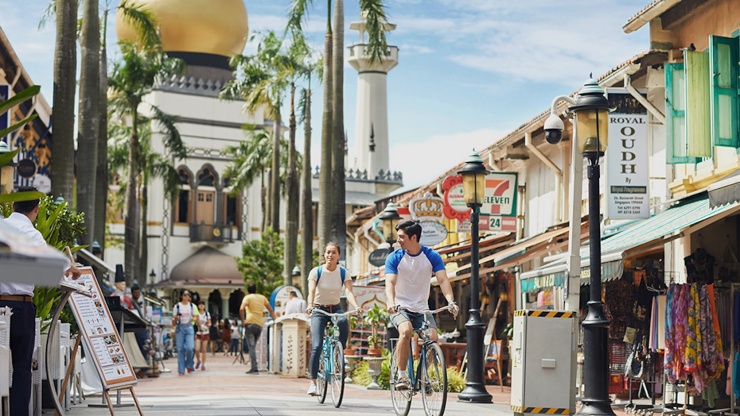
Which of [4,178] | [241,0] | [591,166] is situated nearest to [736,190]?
[591,166]

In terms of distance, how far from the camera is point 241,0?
67625mm

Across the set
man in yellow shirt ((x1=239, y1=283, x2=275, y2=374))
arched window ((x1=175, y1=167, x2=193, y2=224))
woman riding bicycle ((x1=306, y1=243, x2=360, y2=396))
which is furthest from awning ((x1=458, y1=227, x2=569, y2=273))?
arched window ((x1=175, y1=167, x2=193, y2=224))

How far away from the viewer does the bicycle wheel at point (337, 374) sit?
523 inches

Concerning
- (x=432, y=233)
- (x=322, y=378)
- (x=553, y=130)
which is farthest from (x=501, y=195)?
(x=322, y=378)

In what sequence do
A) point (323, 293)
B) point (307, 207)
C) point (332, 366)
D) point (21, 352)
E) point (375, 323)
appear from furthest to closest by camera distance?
point (307, 207) < point (375, 323) < point (323, 293) < point (332, 366) < point (21, 352)

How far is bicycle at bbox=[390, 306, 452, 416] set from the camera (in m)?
10.8

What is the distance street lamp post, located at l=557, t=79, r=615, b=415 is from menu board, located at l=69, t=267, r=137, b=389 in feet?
15.4

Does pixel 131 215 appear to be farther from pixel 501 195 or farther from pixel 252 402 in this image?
pixel 252 402

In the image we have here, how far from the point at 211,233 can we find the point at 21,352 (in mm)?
61698

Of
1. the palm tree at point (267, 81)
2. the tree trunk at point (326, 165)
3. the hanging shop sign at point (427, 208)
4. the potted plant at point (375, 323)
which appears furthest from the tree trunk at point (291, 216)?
the potted plant at point (375, 323)

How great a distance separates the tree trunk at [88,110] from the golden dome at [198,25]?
40.5 meters

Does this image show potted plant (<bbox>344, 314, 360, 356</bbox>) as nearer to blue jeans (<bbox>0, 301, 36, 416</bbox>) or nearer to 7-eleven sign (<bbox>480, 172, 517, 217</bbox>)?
7-eleven sign (<bbox>480, 172, 517, 217</bbox>)

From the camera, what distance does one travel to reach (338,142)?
27.9 m

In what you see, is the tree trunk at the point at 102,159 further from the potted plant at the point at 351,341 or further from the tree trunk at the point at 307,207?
the potted plant at the point at 351,341
